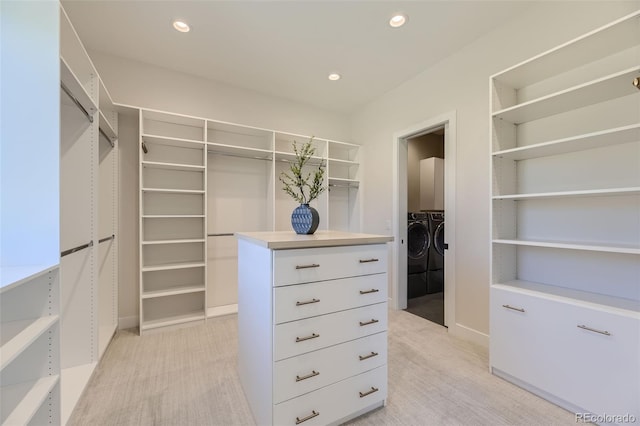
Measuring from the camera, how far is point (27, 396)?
1.17 m

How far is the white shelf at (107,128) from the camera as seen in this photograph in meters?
2.29

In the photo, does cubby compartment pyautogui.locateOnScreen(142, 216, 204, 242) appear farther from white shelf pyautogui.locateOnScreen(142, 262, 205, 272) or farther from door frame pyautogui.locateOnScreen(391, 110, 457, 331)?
door frame pyautogui.locateOnScreen(391, 110, 457, 331)

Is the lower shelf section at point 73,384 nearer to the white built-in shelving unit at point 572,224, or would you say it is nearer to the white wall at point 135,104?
the white wall at point 135,104

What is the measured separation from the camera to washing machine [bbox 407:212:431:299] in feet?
13.3

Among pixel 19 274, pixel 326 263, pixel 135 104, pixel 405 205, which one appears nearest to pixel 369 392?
pixel 326 263

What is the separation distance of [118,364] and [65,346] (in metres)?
0.39

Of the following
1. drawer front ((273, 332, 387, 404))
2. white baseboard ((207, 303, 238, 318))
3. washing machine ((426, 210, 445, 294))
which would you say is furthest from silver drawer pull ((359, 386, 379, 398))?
washing machine ((426, 210, 445, 294))

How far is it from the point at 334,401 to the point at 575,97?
2389 mm

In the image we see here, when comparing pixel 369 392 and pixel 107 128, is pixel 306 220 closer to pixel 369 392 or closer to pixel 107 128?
pixel 369 392

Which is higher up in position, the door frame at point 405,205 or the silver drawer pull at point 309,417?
the door frame at point 405,205

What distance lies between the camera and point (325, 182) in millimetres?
3762

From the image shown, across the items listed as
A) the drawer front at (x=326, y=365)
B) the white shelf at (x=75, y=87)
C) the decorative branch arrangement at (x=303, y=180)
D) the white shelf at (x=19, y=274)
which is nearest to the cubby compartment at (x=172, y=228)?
the decorative branch arrangement at (x=303, y=180)

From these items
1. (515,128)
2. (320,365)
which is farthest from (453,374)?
(515,128)

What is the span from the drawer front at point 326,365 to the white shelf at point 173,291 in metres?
1.94
